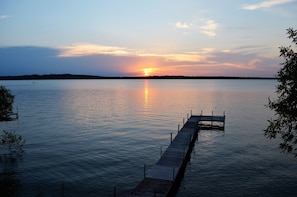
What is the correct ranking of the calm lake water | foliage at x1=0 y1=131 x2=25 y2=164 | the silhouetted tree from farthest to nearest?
1. foliage at x1=0 y1=131 x2=25 y2=164
2. the calm lake water
3. the silhouetted tree

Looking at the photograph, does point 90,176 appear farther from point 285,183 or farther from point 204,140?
point 204,140

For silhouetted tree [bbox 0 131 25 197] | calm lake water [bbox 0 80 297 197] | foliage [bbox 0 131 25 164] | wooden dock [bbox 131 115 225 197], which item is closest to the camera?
wooden dock [bbox 131 115 225 197]

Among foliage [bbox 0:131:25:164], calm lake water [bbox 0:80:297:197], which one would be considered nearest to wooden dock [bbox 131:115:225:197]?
calm lake water [bbox 0:80:297:197]

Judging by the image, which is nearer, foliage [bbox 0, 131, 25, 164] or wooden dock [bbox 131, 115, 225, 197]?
wooden dock [bbox 131, 115, 225, 197]

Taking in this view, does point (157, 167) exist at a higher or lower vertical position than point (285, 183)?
higher

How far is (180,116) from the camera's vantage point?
8494 centimetres

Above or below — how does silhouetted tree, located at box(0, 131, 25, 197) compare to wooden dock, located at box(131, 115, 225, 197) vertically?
below

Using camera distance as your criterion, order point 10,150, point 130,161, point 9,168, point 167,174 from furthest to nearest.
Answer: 1. point 10,150
2. point 130,161
3. point 9,168
4. point 167,174

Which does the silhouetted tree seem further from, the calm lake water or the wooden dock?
the wooden dock

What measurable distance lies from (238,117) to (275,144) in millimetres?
33009

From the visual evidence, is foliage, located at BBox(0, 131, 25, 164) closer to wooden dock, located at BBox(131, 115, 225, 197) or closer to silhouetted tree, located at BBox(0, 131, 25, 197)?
silhouetted tree, located at BBox(0, 131, 25, 197)

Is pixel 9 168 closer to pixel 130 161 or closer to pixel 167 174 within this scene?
pixel 130 161

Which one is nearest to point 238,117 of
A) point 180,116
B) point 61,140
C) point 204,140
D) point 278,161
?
point 180,116

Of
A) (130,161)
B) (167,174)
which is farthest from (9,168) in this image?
(167,174)
